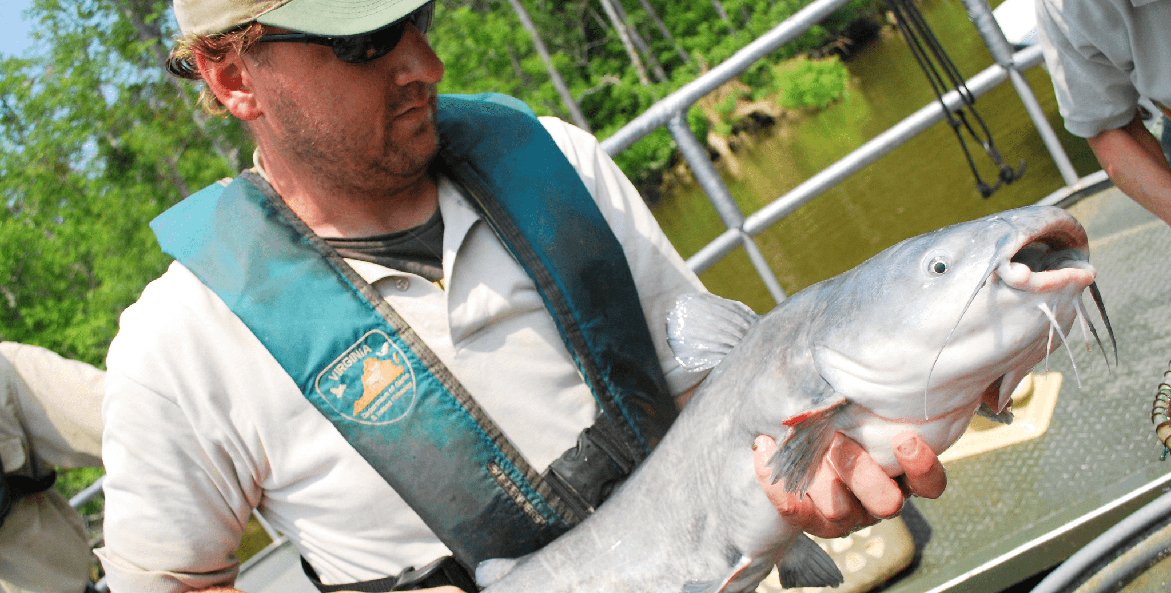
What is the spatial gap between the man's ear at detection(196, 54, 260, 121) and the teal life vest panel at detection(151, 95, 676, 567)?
195mm

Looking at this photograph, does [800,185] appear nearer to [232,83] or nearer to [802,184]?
[802,184]

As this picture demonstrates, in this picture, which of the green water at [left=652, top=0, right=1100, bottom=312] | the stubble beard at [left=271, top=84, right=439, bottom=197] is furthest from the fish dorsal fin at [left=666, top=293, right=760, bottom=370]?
the green water at [left=652, top=0, right=1100, bottom=312]

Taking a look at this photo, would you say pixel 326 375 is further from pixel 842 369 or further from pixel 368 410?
pixel 842 369

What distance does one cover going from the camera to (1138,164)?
2279 mm

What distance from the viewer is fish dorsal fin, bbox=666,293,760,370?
186 centimetres

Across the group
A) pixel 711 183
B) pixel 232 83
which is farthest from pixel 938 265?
pixel 711 183

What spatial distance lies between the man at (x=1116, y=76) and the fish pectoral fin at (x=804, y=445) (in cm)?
131

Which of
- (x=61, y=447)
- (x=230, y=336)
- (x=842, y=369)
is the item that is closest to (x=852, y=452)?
(x=842, y=369)

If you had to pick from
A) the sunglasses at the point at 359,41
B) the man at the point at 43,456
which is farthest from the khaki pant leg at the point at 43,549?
the sunglasses at the point at 359,41

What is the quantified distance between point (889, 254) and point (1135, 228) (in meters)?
2.31

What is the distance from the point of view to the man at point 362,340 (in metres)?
1.77

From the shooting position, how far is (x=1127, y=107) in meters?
2.27

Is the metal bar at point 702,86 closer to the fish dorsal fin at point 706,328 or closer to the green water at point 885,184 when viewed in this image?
the fish dorsal fin at point 706,328

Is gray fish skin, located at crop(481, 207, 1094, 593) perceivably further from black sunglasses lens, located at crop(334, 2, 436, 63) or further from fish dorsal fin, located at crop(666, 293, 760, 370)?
black sunglasses lens, located at crop(334, 2, 436, 63)
